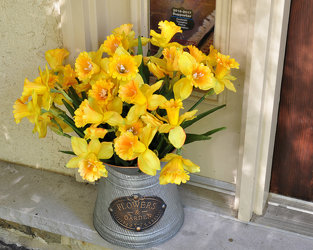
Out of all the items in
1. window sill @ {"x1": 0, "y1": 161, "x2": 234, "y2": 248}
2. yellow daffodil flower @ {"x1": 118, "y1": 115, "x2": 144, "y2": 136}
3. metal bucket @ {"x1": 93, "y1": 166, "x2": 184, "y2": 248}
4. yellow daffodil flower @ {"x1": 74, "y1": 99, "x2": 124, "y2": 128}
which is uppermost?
yellow daffodil flower @ {"x1": 74, "y1": 99, "x2": 124, "y2": 128}

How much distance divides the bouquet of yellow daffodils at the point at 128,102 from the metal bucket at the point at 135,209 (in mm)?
65

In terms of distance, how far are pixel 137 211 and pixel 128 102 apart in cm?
39

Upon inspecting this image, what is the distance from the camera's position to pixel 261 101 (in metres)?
1.50

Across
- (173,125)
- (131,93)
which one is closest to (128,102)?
(131,93)

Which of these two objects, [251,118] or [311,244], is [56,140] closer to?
[251,118]

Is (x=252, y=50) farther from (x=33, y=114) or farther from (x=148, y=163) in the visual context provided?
(x=33, y=114)

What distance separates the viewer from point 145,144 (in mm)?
1389

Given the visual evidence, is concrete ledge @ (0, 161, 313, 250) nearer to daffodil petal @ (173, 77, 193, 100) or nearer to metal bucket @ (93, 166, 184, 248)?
metal bucket @ (93, 166, 184, 248)

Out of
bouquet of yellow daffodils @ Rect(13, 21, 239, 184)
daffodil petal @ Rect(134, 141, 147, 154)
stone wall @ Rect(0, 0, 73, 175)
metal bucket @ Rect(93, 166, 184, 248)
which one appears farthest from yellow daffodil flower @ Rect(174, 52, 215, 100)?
stone wall @ Rect(0, 0, 73, 175)

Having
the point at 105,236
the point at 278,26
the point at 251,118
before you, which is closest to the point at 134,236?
the point at 105,236

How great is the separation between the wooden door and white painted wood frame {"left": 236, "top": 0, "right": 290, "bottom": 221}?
40 mm

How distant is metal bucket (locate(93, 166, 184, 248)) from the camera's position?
1550mm

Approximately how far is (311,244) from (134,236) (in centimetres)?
56

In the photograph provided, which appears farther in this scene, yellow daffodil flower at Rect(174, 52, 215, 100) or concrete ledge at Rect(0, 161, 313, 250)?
concrete ledge at Rect(0, 161, 313, 250)
